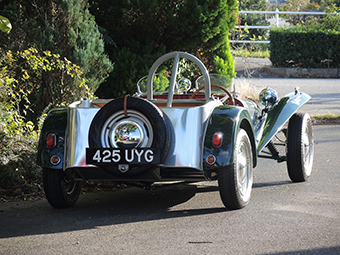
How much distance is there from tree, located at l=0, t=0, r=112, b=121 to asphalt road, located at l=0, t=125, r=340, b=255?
286 cm

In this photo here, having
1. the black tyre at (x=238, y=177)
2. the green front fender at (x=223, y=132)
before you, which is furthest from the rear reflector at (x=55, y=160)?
the black tyre at (x=238, y=177)

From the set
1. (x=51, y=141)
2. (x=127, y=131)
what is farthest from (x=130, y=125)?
(x=51, y=141)

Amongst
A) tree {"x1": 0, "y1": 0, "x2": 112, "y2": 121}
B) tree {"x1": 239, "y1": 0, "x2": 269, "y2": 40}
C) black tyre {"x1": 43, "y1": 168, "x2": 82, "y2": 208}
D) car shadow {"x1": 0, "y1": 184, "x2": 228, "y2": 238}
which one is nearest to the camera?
car shadow {"x1": 0, "y1": 184, "x2": 228, "y2": 238}

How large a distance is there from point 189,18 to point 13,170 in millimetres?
5212

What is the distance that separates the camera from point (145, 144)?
4.85m

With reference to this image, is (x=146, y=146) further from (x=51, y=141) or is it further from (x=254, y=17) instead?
(x=254, y=17)

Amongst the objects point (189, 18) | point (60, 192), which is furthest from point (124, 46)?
point (60, 192)

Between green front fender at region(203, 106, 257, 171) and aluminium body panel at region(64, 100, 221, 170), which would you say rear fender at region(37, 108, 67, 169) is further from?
green front fender at region(203, 106, 257, 171)

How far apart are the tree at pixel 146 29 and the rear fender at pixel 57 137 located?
476cm

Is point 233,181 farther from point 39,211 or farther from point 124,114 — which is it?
point 39,211

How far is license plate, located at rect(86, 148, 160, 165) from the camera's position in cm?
477

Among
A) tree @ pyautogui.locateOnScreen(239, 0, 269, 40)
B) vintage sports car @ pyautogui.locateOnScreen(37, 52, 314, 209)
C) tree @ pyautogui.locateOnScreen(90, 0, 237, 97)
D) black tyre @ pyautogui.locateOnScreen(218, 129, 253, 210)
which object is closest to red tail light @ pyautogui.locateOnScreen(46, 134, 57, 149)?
vintage sports car @ pyautogui.locateOnScreen(37, 52, 314, 209)

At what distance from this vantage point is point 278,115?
6.65m

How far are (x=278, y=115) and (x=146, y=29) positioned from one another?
4.74 meters
